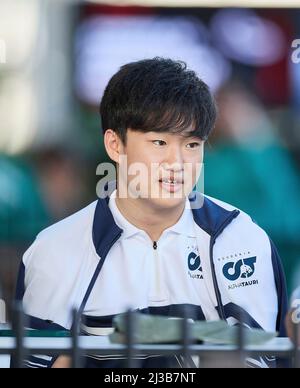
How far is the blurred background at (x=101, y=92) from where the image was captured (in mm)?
3275

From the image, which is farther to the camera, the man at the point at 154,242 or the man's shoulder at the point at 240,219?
the man's shoulder at the point at 240,219

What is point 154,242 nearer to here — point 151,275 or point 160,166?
point 151,275

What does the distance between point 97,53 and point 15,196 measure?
24.0 inches

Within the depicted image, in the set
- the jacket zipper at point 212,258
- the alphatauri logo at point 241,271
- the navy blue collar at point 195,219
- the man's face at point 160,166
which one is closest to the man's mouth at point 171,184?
the man's face at point 160,166

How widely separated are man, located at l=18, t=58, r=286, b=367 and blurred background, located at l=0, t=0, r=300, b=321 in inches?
2.1

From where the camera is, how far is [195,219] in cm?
338

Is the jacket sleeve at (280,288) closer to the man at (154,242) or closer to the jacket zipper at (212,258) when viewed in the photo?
the man at (154,242)

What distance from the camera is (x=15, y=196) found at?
3.29m

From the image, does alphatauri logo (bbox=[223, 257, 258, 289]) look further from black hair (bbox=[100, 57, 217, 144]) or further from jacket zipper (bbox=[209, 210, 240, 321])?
black hair (bbox=[100, 57, 217, 144])

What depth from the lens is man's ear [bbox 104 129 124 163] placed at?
3307 millimetres

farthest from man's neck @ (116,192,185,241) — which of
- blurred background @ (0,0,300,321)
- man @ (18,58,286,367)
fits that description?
blurred background @ (0,0,300,321)

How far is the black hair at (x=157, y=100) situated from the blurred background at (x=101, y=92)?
0.04m

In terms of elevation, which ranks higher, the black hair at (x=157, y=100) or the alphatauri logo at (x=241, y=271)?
the black hair at (x=157, y=100)
